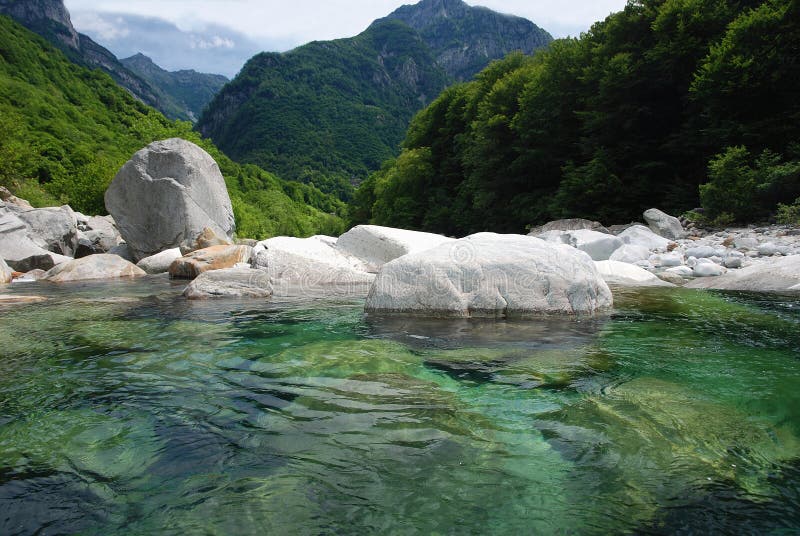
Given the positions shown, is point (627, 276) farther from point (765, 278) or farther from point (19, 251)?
point (19, 251)

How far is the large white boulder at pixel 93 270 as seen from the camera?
15102 millimetres

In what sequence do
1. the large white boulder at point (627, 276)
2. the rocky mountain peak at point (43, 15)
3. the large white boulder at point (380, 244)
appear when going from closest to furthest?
1. the large white boulder at point (627, 276)
2. the large white boulder at point (380, 244)
3. the rocky mountain peak at point (43, 15)

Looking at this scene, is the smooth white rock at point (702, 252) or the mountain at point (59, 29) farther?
the mountain at point (59, 29)

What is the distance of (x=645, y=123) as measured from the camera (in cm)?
2886

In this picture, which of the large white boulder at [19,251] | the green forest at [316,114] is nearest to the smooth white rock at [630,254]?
the large white boulder at [19,251]

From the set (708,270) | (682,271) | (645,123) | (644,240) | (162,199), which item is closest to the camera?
(708,270)

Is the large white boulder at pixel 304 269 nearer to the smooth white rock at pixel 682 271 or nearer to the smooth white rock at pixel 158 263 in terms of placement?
the smooth white rock at pixel 158 263

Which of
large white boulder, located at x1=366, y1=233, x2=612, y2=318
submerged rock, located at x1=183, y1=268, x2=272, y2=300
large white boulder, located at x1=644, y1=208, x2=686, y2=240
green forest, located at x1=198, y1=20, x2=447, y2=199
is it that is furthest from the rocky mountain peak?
large white boulder, located at x1=366, y1=233, x2=612, y2=318

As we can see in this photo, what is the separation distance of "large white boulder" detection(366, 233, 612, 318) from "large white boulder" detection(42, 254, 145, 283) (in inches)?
454

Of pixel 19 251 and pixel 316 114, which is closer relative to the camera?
pixel 19 251

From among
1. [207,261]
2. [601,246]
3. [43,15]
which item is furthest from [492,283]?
[43,15]

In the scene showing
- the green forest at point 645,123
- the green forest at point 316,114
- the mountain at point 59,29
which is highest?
the mountain at point 59,29

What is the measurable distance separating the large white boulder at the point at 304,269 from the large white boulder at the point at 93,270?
240 inches

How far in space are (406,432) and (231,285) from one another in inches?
333
